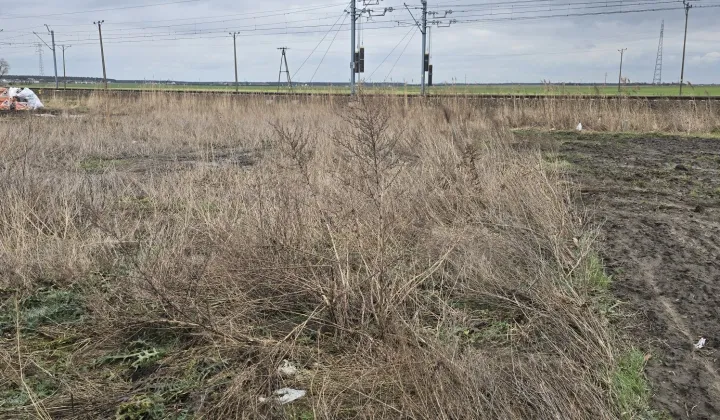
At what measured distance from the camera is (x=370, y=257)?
336 centimetres

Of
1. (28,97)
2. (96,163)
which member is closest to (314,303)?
(96,163)

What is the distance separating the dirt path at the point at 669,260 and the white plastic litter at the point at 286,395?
1528 millimetres

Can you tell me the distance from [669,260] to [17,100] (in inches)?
893

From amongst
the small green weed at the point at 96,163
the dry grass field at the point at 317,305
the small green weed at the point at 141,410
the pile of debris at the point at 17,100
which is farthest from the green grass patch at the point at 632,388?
the pile of debris at the point at 17,100

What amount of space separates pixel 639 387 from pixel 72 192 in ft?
16.1

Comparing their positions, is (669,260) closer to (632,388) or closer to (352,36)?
(632,388)

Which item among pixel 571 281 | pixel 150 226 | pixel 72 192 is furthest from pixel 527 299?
pixel 72 192

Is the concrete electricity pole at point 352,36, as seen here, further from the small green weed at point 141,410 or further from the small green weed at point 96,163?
the small green weed at point 141,410

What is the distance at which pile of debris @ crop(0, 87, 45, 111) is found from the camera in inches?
767

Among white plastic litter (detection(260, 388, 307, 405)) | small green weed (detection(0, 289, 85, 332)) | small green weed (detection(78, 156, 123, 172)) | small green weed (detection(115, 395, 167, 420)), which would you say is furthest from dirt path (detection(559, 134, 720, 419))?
small green weed (detection(78, 156, 123, 172))

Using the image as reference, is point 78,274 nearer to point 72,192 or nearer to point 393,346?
point 72,192

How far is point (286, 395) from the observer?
261cm

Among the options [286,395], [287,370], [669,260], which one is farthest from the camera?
[669,260]

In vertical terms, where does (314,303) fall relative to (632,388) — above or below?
above
